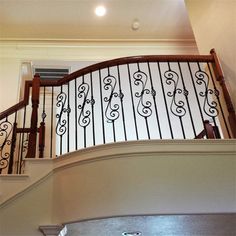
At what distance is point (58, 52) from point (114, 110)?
3345 mm

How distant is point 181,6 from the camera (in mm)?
5391

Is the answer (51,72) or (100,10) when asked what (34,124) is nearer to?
(100,10)

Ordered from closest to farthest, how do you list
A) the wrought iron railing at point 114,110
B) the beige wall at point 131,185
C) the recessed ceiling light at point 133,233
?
the beige wall at point 131,185, the recessed ceiling light at point 133,233, the wrought iron railing at point 114,110

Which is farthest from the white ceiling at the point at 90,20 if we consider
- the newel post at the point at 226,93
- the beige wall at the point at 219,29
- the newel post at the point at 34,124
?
the newel post at the point at 34,124

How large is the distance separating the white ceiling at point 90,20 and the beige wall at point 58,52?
139 mm

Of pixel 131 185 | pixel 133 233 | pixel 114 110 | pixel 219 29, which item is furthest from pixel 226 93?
pixel 133 233

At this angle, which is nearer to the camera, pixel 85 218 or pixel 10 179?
pixel 85 218

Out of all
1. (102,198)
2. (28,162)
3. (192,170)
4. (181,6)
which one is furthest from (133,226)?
(181,6)

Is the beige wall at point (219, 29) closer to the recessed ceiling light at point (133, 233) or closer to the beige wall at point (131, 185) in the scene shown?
the beige wall at point (131, 185)

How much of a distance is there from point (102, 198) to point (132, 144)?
21.5 inches

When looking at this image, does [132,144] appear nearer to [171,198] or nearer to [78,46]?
[171,198]

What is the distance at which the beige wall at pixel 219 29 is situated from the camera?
3.53 meters

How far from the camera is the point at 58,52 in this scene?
5883mm

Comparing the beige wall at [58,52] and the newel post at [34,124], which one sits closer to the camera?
the newel post at [34,124]
